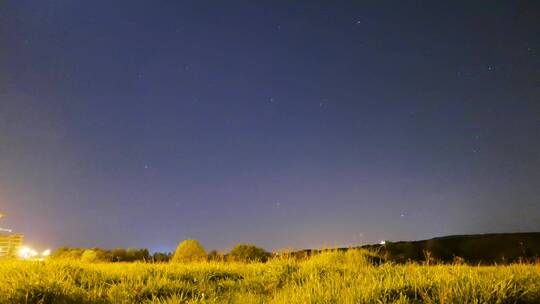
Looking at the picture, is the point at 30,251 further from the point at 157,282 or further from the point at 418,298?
the point at 418,298

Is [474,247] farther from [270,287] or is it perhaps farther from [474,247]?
[270,287]

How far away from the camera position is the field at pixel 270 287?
6.21 m

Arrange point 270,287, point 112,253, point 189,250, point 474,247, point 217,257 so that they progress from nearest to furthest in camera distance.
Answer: point 270,287 < point 217,257 < point 189,250 < point 474,247 < point 112,253

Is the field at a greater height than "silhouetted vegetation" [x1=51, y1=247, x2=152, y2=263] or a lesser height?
lesser

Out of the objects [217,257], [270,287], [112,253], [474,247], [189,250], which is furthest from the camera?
[112,253]

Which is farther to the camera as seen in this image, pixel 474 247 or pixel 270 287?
pixel 474 247

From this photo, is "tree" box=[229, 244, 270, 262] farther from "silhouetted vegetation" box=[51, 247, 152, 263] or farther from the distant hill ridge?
"silhouetted vegetation" box=[51, 247, 152, 263]

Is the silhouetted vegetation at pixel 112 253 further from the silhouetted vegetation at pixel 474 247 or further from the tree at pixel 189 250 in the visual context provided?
the silhouetted vegetation at pixel 474 247

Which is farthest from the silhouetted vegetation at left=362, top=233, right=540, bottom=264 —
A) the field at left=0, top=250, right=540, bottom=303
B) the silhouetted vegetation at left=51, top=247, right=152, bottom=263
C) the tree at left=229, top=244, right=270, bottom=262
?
the silhouetted vegetation at left=51, top=247, right=152, bottom=263

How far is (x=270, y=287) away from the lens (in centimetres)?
918

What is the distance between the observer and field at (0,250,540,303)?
621 cm

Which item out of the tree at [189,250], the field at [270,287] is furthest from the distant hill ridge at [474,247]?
the field at [270,287]

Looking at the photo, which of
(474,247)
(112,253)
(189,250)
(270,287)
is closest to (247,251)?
(189,250)

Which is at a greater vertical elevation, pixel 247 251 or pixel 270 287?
pixel 247 251
